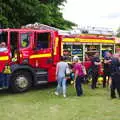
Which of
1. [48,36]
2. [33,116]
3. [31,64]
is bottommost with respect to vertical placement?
[33,116]

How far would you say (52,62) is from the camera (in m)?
17.3

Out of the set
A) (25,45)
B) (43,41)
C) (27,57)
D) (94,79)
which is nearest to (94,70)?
(94,79)

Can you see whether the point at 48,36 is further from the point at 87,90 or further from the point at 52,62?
the point at 87,90

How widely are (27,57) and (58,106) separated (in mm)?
3946

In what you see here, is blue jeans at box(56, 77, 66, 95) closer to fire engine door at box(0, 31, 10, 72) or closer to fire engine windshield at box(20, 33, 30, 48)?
fire engine windshield at box(20, 33, 30, 48)

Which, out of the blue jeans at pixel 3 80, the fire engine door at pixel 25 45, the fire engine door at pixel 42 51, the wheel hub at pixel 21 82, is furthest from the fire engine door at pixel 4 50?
the fire engine door at pixel 42 51

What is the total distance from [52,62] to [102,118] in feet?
21.7

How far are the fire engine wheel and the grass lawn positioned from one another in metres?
0.27

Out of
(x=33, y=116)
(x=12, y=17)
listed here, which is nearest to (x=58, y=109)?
(x=33, y=116)

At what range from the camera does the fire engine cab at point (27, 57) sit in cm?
1598

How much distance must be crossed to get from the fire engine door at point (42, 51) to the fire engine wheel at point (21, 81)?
0.61 metres

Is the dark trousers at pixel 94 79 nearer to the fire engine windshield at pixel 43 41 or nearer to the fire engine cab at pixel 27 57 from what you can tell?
the fire engine cab at pixel 27 57

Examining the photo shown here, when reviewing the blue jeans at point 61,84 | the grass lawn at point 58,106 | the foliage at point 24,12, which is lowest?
the grass lawn at point 58,106

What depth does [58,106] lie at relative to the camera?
1306 cm
